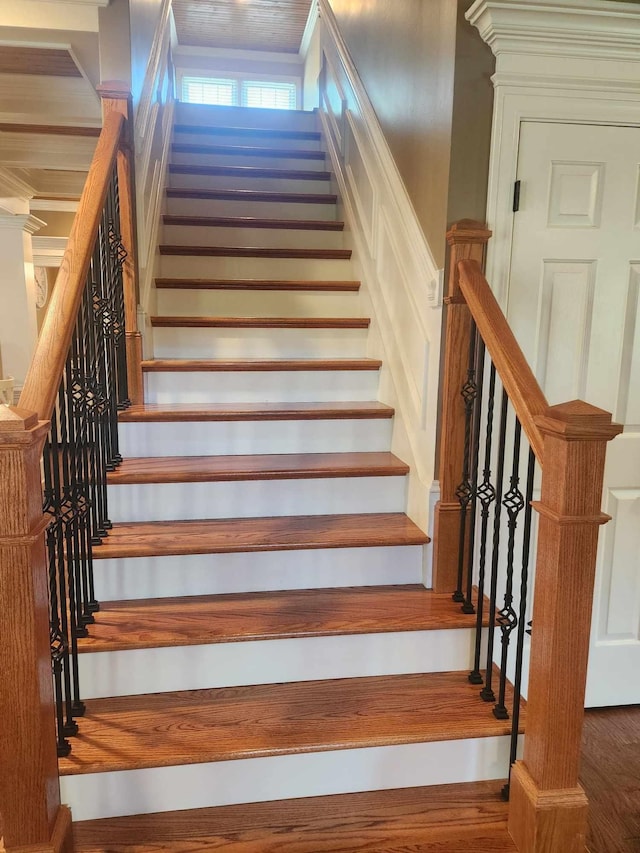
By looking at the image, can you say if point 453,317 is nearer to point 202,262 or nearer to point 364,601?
point 364,601

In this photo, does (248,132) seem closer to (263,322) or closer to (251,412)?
(263,322)

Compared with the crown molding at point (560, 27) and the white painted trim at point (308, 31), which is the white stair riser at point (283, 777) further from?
the white painted trim at point (308, 31)

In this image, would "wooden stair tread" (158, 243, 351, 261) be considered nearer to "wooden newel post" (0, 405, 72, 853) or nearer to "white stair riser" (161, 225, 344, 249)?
"white stair riser" (161, 225, 344, 249)

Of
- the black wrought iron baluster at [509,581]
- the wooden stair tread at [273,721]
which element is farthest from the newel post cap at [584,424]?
the wooden stair tread at [273,721]

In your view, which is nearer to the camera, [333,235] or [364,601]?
[364,601]

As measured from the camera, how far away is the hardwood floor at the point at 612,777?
1622 millimetres

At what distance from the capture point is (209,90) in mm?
6871

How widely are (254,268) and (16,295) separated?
2.90 meters

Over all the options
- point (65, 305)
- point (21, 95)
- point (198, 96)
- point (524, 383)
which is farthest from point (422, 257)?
point (198, 96)

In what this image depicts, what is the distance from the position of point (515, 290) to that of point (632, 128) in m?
0.62

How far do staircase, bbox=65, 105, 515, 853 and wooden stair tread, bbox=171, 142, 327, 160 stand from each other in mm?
1457

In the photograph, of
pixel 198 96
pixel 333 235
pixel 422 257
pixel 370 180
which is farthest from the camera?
pixel 198 96

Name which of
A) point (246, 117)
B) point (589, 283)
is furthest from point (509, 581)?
point (246, 117)

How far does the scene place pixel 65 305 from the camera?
1.53 meters
